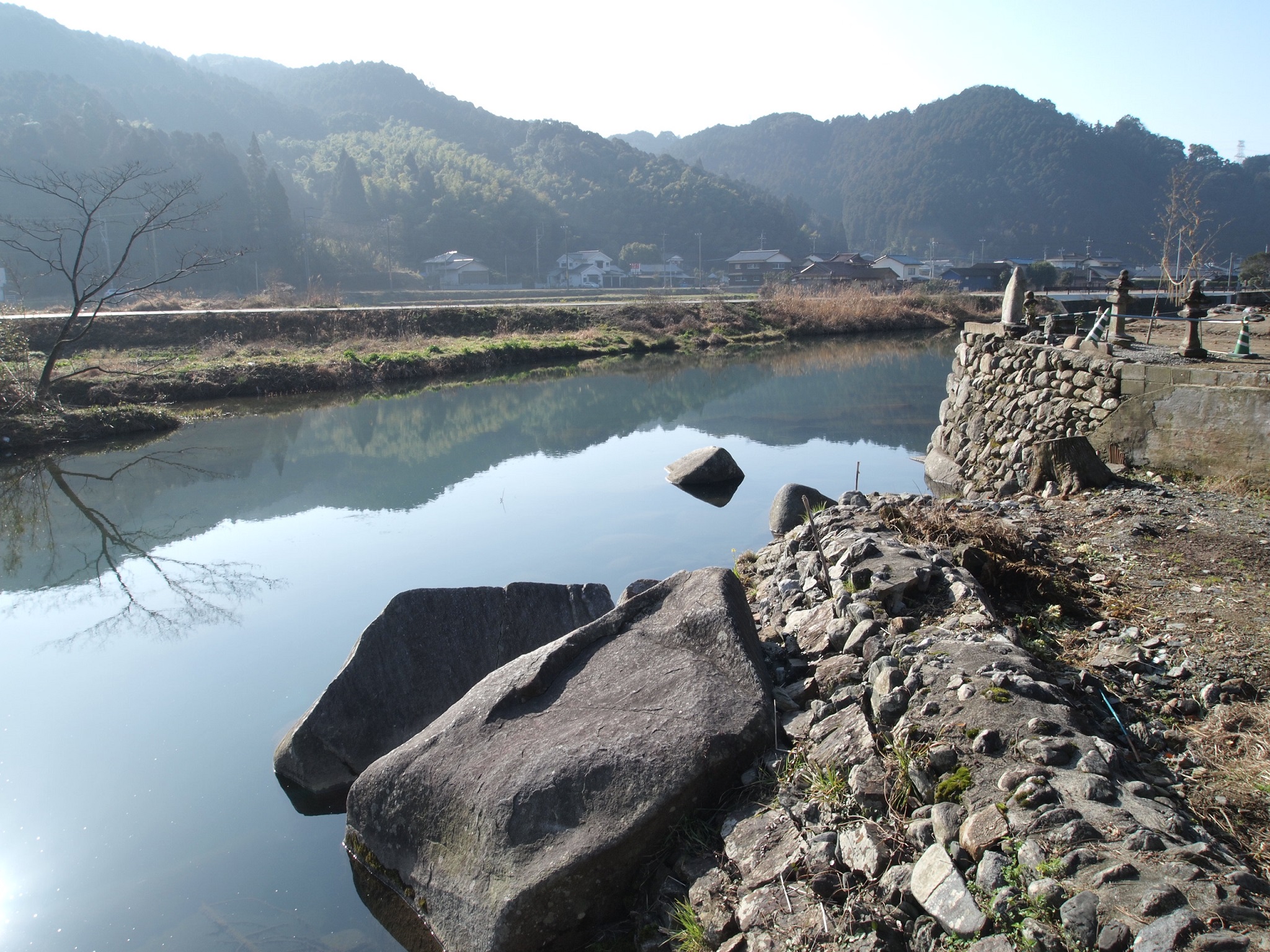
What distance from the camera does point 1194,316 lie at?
9.48 metres

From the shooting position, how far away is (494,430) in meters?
20.3

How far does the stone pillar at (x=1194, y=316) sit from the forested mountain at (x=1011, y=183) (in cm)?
8698

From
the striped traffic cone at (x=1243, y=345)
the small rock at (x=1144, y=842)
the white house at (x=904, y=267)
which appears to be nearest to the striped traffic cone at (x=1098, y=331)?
the striped traffic cone at (x=1243, y=345)

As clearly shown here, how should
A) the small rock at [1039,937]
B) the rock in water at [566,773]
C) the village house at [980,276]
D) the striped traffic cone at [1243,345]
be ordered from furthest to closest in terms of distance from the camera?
1. the village house at [980,276]
2. the striped traffic cone at [1243,345]
3. the rock in water at [566,773]
4. the small rock at [1039,937]

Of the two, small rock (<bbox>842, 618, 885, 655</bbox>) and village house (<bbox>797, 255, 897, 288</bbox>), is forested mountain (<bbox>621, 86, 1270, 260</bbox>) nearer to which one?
village house (<bbox>797, 255, 897, 288</bbox>)

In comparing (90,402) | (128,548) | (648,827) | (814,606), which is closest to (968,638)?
(814,606)

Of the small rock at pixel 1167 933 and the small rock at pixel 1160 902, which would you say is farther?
the small rock at pixel 1160 902

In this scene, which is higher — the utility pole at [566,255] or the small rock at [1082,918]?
the utility pole at [566,255]

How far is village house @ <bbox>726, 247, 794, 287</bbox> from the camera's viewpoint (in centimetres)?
8138

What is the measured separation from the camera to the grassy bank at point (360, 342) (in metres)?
21.4

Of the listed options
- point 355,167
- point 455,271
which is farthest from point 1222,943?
point 355,167

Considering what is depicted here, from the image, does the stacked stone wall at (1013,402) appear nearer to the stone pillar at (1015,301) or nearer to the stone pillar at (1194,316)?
the stone pillar at (1015,301)

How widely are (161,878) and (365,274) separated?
69287 millimetres

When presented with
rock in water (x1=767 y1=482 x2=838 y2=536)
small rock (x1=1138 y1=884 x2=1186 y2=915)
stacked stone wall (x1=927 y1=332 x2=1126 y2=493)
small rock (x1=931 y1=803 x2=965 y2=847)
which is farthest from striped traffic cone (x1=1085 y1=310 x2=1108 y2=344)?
small rock (x1=1138 y1=884 x2=1186 y2=915)
